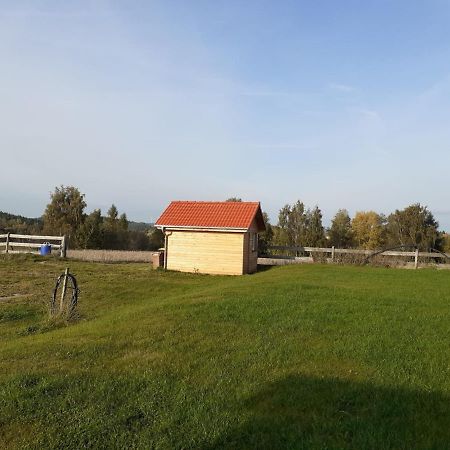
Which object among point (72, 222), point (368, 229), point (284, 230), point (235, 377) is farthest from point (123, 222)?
point (235, 377)

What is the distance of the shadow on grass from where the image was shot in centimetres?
382

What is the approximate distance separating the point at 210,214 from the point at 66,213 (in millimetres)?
26758

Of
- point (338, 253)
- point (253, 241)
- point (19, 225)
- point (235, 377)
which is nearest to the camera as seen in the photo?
point (235, 377)

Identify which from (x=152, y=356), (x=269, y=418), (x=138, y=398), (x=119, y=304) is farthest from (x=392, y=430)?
(x=119, y=304)

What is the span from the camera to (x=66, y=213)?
4559 cm

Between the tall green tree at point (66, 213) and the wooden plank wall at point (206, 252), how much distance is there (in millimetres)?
25171

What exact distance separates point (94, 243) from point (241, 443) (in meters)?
44.3

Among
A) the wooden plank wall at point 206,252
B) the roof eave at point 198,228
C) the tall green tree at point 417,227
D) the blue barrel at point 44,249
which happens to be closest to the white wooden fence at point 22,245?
the blue barrel at point 44,249

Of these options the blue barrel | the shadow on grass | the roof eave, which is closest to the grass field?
the shadow on grass

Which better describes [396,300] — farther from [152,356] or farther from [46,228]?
[46,228]

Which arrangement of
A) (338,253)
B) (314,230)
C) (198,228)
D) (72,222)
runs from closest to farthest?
1. (198,228)
2. (338,253)
3. (314,230)
4. (72,222)

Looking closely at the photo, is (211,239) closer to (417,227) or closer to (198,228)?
(198,228)

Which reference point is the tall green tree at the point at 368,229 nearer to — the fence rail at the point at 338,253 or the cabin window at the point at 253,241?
the fence rail at the point at 338,253

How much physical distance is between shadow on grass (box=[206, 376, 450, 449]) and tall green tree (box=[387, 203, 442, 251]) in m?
40.1
